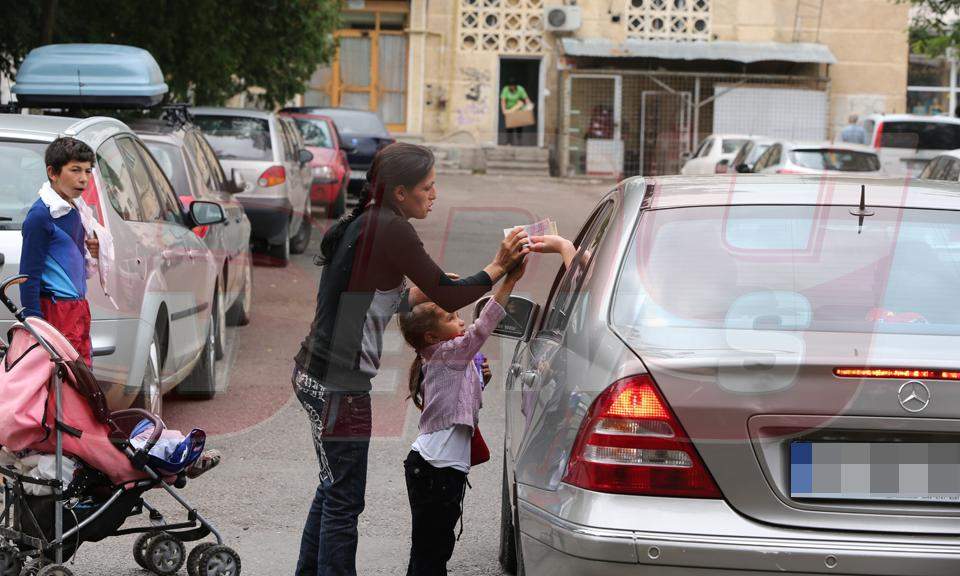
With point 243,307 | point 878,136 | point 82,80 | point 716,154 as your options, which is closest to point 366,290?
point 82,80

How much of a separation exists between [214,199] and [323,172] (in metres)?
8.43

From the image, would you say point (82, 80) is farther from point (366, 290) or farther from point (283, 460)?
point (366, 290)

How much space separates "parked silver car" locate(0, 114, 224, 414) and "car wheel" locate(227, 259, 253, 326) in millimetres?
2703

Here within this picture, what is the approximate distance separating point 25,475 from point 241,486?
Result: 1.88 m

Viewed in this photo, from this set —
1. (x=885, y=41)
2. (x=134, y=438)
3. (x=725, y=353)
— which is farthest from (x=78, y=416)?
(x=885, y=41)

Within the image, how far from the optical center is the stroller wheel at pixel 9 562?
4590mm

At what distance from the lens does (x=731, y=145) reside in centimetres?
2808

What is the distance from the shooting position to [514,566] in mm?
5078

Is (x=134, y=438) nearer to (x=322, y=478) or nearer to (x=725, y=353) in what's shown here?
(x=322, y=478)

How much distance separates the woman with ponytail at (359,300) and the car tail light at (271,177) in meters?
9.75

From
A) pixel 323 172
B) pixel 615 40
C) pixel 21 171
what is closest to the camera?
pixel 21 171

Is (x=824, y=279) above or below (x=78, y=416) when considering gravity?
above

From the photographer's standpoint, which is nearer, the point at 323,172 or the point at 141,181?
the point at 141,181

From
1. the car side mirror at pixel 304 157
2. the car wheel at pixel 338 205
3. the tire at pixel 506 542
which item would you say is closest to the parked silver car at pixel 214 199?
the tire at pixel 506 542
